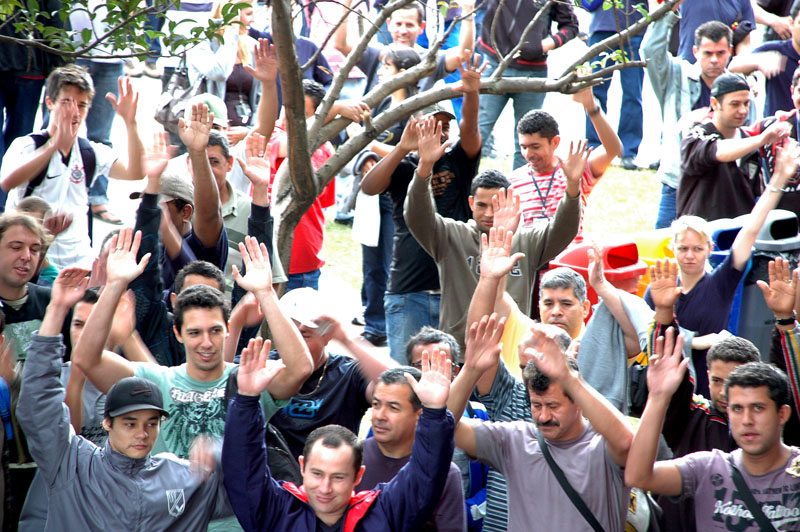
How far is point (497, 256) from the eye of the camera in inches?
202

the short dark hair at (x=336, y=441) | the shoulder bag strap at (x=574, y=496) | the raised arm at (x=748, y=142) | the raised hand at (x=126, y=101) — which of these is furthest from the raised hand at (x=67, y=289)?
the raised arm at (x=748, y=142)

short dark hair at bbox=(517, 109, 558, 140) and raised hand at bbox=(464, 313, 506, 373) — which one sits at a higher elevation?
short dark hair at bbox=(517, 109, 558, 140)

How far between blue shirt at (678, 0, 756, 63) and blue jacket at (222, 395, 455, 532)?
8106 millimetres

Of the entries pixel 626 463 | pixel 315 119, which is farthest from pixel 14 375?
pixel 626 463

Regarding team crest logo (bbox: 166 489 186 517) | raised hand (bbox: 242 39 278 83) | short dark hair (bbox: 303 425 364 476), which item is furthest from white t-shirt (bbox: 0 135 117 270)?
short dark hair (bbox: 303 425 364 476)

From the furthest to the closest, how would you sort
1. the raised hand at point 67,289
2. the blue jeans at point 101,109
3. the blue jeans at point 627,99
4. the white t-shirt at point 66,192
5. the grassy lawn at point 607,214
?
the blue jeans at point 627,99 < the grassy lawn at point 607,214 < the blue jeans at point 101,109 < the white t-shirt at point 66,192 < the raised hand at point 67,289

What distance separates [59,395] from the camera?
Result: 4.22m

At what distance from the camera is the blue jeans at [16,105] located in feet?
27.1

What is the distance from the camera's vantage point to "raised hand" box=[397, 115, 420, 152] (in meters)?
6.22

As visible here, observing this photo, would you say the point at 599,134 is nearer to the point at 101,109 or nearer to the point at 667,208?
the point at 667,208

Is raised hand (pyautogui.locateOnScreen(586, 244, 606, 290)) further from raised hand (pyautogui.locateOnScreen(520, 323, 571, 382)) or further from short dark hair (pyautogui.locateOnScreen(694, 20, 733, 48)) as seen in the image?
short dark hair (pyautogui.locateOnScreen(694, 20, 733, 48))

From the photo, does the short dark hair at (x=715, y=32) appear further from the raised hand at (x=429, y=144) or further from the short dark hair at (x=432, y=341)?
the short dark hair at (x=432, y=341)

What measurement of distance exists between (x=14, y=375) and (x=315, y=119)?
6.74 ft

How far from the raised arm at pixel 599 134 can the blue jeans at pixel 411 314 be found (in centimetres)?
156
